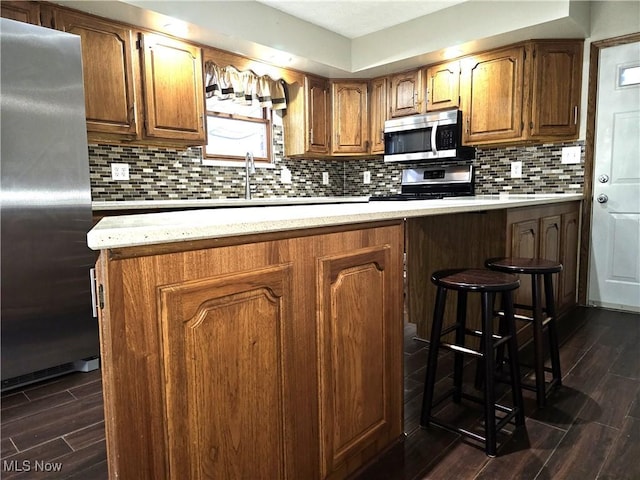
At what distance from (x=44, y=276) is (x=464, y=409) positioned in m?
2.20

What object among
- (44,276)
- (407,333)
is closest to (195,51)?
(44,276)

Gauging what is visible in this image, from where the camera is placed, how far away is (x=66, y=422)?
1.84 metres

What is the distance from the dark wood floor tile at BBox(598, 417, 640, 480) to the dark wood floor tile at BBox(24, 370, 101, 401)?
94.9 inches

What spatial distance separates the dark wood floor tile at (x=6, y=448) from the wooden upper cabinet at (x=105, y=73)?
71.4 inches

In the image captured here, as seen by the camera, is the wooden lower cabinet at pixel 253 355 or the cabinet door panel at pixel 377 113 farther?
the cabinet door panel at pixel 377 113

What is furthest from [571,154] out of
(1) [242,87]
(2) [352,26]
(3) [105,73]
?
(3) [105,73]

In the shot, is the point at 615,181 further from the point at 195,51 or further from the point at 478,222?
the point at 195,51

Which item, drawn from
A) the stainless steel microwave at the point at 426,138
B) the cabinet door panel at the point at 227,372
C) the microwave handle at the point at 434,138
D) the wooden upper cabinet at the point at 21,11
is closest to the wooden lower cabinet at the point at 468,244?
the stainless steel microwave at the point at 426,138

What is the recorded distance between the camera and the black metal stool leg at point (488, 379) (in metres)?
1.52

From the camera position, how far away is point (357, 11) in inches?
140

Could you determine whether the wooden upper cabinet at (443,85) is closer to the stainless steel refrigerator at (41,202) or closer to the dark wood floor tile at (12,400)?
the stainless steel refrigerator at (41,202)

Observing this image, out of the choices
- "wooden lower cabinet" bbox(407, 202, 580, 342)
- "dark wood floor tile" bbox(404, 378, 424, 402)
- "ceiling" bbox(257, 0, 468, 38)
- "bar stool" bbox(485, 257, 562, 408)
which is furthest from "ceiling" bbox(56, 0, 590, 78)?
"dark wood floor tile" bbox(404, 378, 424, 402)

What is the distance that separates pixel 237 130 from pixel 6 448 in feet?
9.94

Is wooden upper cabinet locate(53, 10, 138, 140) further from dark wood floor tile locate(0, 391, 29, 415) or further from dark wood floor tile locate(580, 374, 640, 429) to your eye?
dark wood floor tile locate(580, 374, 640, 429)
